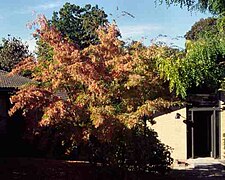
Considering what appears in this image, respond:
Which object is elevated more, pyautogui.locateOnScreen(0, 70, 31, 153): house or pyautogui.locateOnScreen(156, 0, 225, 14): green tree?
pyautogui.locateOnScreen(156, 0, 225, 14): green tree

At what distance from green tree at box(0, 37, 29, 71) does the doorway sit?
2792cm

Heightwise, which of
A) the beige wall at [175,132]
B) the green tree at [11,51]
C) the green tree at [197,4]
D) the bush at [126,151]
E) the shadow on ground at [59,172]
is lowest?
the shadow on ground at [59,172]

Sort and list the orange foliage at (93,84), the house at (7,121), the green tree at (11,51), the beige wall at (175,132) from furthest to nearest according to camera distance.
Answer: the green tree at (11,51) < the beige wall at (175,132) < the house at (7,121) < the orange foliage at (93,84)

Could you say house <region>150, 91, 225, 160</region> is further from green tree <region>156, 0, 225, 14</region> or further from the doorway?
green tree <region>156, 0, 225, 14</region>

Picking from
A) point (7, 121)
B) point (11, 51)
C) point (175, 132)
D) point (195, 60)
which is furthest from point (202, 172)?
point (11, 51)

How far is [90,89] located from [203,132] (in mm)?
9163

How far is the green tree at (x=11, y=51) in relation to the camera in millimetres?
42031

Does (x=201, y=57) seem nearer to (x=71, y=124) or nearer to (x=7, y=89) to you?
(x=71, y=124)

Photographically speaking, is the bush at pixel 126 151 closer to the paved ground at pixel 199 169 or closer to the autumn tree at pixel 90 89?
the autumn tree at pixel 90 89

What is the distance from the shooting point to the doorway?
17219 millimetres

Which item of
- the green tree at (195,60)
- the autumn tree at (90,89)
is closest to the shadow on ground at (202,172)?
the green tree at (195,60)

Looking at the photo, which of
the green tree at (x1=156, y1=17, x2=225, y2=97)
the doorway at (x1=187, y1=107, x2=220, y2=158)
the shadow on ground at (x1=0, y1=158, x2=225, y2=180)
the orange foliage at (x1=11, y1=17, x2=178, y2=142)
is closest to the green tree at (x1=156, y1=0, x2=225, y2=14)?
the green tree at (x1=156, y1=17, x2=225, y2=97)

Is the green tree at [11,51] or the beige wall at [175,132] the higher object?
the green tree at [11,51]

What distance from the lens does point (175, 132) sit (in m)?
17.1
